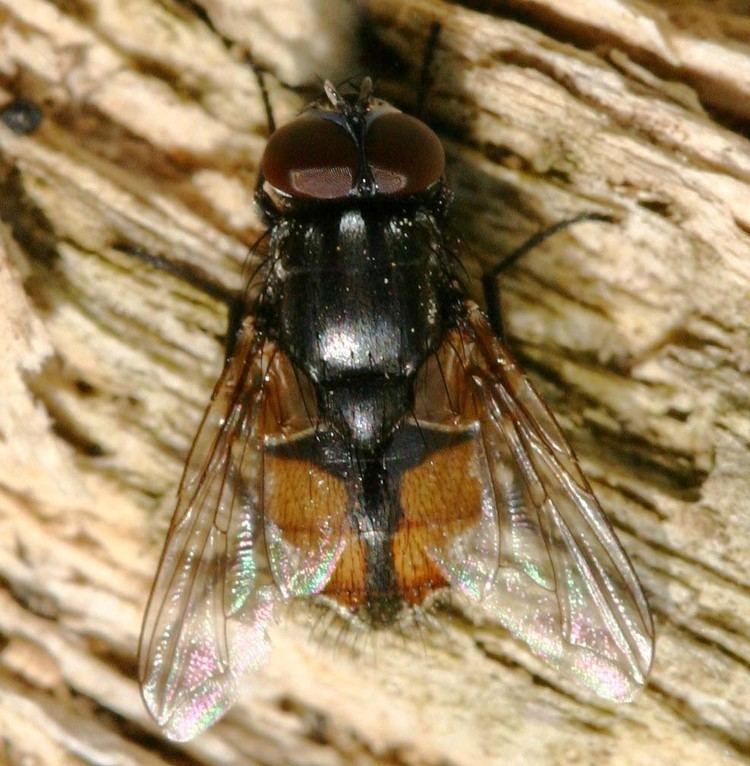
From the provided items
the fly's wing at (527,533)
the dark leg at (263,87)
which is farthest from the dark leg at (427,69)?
the fly's wing at (527,533)

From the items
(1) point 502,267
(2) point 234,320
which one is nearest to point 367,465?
(2) point 234,320

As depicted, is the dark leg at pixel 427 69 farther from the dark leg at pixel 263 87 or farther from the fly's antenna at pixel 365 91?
the dark leg at pixel 263 87

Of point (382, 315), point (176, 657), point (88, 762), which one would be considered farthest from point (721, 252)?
point (88, 762)

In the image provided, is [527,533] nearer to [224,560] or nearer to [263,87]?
[224,560]

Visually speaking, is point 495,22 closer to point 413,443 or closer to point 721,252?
point 721,252

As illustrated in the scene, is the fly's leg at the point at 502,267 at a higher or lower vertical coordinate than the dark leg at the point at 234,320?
higher

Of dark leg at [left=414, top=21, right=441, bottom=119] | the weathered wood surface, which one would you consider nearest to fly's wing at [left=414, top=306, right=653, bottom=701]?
the weathered wood surface

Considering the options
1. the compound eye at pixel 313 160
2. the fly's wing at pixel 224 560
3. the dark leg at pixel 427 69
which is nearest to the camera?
the compound eye at pixel 313 160

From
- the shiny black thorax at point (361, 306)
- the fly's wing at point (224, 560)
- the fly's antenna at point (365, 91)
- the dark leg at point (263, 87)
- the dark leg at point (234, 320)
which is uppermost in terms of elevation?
the fly's antenna at point (365, 91)
